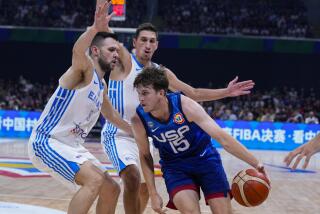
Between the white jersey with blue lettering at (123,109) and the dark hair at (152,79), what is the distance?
123 cm

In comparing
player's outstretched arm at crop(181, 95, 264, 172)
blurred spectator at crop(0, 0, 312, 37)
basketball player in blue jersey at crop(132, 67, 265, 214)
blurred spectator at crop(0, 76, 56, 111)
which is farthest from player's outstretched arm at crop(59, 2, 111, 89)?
blurred spectator at crop(0, 0, 312, 37)

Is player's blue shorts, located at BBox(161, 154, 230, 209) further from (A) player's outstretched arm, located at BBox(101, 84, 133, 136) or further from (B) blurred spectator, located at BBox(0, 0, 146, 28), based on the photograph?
(B) blurred spectator, located at BBox(0, 0, 146, 28)

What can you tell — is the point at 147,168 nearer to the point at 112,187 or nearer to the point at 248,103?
the point at 112,187

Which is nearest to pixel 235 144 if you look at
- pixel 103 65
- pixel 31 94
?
pixel 103 65

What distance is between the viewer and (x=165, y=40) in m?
23.2

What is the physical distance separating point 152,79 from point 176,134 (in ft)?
1.71

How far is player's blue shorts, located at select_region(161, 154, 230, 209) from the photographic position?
5.02 m

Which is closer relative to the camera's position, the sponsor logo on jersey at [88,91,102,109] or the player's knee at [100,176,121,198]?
the sponsor logo on jersey at [88,91,102,109]

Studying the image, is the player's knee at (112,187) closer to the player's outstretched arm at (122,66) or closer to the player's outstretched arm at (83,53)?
the player's outstretched arm at (83,53)

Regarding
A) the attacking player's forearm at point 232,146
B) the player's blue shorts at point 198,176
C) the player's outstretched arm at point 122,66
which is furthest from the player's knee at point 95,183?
the player's outstretched arm at point 122,66

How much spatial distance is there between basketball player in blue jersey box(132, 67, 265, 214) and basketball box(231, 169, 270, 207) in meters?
0.09

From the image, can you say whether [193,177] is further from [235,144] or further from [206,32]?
[206,32]

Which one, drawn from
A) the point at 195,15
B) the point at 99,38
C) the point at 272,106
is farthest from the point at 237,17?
the point at 99,38

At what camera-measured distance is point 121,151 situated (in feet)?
19.5
